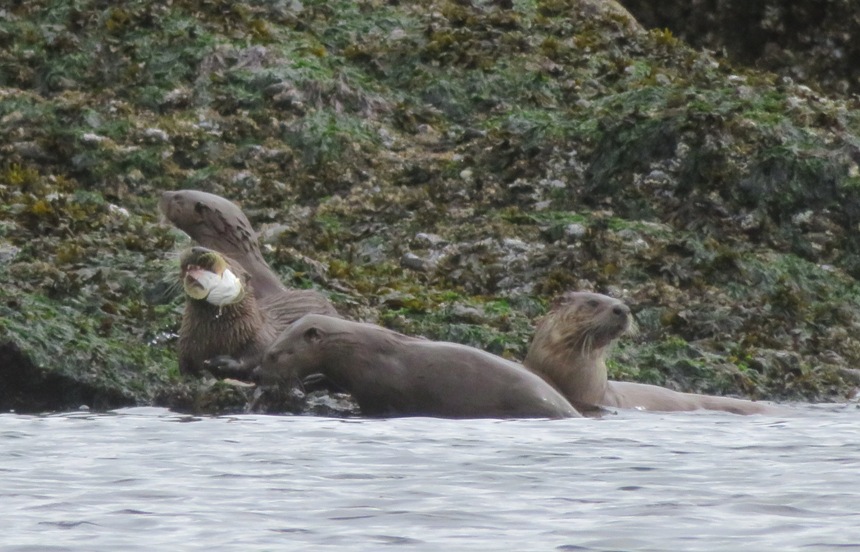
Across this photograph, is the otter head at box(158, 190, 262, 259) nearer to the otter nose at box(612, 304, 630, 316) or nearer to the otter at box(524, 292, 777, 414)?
the otter at box(524, 292, 777, 414)

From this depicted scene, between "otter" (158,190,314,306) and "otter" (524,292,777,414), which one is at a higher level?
"otter" (158,190,314,306)

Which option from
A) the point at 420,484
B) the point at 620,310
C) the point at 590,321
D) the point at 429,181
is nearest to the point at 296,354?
the point at 590,321

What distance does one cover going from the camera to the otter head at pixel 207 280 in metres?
8.95

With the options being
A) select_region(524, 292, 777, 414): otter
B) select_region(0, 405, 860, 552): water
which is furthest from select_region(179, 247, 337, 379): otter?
select_region(524, 292, 777, 414): otter

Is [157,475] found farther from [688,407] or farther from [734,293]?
[734,293]

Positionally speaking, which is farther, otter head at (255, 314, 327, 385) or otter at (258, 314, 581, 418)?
otter head at (255, 314, 327, 385)

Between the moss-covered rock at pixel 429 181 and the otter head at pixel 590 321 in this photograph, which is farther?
the moss-covered rock at pixel 429 181

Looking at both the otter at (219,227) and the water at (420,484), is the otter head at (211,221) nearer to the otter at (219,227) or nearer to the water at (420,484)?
the otter at (219,227)

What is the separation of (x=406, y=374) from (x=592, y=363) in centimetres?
128

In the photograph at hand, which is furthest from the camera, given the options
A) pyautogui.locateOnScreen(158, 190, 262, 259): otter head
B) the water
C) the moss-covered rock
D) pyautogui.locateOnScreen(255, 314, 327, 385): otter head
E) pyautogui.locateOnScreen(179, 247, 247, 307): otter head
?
the moss-covered rock

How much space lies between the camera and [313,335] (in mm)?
8195

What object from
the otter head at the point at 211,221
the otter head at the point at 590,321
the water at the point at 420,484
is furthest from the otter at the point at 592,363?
the otter head at the point at 211,221

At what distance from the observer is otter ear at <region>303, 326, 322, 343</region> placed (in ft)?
26.8

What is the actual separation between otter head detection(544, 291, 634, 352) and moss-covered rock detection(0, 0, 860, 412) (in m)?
0.85
